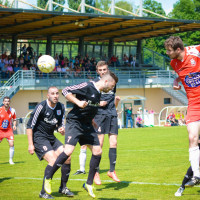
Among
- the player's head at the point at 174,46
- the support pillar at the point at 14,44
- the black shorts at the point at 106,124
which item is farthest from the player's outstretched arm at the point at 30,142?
the support pillar at the point at 14,44

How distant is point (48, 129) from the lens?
26.1 ft

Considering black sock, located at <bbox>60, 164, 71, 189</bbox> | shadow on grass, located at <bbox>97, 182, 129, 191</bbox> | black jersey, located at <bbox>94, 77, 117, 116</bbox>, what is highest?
black jersey, located at <bbox>94, 77, 117, 116</bbox>

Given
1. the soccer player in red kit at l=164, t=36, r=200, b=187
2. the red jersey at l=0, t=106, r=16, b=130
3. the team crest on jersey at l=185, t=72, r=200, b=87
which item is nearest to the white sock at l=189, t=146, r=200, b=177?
the soccer player in red kit at l=164, t=36, r=200, b=187

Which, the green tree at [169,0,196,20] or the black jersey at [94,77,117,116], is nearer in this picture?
the black jersey at [94,77,117,116]

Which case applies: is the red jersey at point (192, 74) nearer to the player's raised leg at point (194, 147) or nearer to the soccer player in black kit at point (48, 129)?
the player's raised leg at point (194, 147)

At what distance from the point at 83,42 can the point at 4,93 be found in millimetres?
14100

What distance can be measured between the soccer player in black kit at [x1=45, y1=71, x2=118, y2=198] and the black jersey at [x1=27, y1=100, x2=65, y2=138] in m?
0.57

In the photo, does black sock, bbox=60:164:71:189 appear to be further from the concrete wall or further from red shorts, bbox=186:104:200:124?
the concrete wall

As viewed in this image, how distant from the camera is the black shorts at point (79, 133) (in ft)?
24.1

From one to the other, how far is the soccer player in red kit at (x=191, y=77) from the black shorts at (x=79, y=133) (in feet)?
5.34

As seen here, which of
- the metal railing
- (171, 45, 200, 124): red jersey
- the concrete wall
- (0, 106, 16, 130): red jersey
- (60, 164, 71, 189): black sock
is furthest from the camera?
the concrete wall

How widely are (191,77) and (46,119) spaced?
2656mm

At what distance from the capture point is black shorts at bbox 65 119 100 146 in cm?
735

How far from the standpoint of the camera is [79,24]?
3456cm
